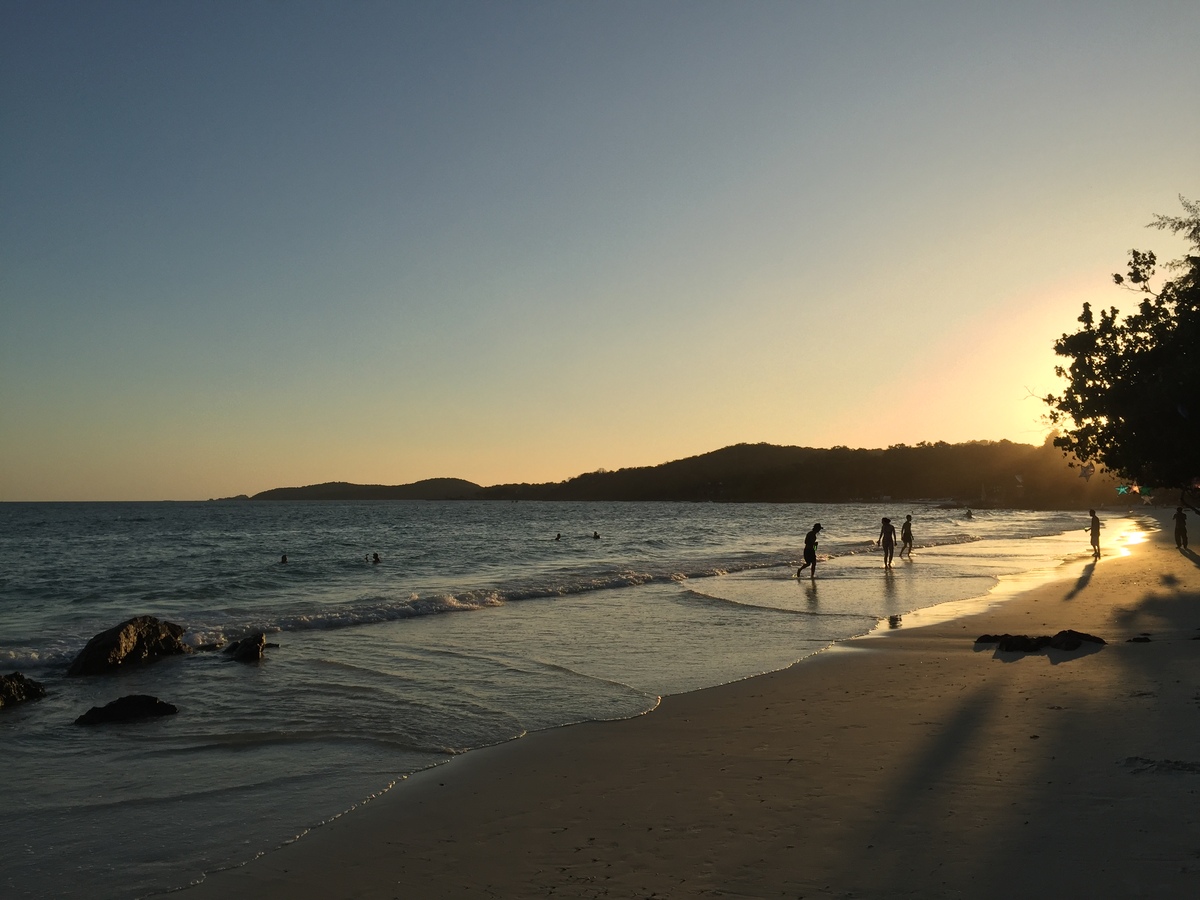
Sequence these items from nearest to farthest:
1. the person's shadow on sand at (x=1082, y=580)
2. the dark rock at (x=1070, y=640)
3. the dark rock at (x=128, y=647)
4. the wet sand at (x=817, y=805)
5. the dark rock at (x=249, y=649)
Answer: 1. the wet sand at (x=817, y=805)
2. the dark rock at (x=1070, y=640)
3. the dark rock at (x=128, y=647)
4. the dark rock at (x=249, y=649)
5. the person's shadow on sand at (x=1082, y=580)

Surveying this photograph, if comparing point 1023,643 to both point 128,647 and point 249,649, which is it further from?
point 128,647

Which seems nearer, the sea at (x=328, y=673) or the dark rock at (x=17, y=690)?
the sea at (x=328, y=673)

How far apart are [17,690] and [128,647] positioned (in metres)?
3.05

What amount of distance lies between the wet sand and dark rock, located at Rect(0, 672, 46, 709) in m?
7.05

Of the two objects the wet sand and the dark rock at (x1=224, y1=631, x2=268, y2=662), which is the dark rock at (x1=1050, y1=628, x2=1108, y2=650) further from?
the dark rock at (x1=224, y1=631, x2=268, y2=662)

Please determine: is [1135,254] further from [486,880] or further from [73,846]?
[73,846]

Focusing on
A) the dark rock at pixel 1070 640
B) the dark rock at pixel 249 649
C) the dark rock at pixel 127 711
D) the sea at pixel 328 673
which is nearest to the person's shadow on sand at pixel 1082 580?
the sea at pixel 328 673

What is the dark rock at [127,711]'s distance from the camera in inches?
399

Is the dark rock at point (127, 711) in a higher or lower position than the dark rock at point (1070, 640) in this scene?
higher

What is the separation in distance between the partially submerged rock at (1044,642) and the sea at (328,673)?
3.16 metres

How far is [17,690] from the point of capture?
11.2m

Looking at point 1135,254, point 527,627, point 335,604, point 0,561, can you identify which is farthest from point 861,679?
point 0,561

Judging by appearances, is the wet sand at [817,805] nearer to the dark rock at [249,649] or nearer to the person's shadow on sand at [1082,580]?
the dark rock at [249,649]

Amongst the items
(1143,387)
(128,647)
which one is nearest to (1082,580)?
(1143,387)
